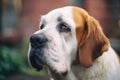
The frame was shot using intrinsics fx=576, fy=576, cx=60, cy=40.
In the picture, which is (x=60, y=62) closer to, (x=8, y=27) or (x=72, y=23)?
(x=72, y=23)

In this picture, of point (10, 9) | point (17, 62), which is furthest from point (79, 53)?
point (10, 9)

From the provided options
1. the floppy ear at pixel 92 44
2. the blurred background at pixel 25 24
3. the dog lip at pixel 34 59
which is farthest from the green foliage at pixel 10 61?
the floppy ear at pixel 92 44

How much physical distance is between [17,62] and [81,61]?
21.9ft

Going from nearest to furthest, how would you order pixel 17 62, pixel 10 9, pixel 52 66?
pixel 52 66, pixel 17 62, pixel 10 9

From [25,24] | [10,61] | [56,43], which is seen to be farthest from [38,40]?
[25,24]

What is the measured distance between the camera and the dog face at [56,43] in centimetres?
507

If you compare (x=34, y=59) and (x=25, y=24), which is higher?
(x=34, y=59)

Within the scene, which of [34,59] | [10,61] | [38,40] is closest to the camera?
[38,40]

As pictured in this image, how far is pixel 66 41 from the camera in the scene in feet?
17.0

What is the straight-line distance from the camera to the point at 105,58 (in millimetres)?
5266

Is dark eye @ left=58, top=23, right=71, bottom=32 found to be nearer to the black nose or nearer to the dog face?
the dog face

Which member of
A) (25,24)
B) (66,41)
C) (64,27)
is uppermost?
(64,27)

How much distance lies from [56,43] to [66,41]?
12 centimetres

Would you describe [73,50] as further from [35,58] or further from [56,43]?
[35,58]
